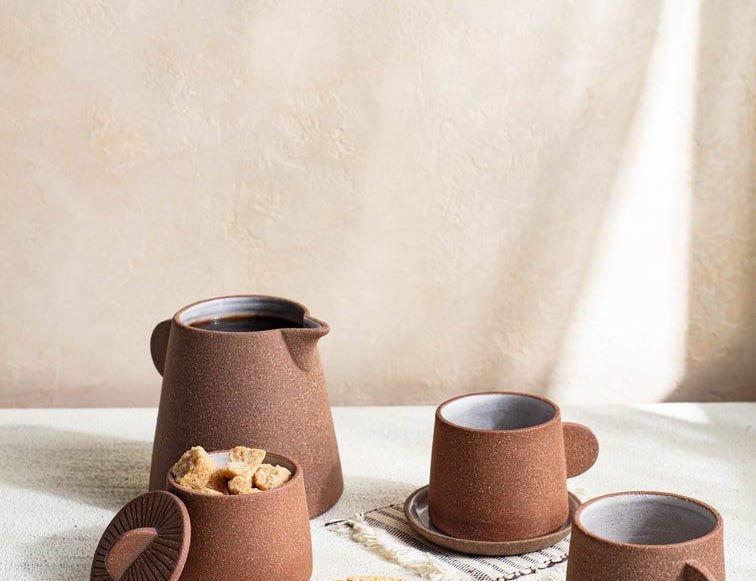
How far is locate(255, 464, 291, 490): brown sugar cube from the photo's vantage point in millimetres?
657

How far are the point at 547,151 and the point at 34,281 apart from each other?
1.76 ft

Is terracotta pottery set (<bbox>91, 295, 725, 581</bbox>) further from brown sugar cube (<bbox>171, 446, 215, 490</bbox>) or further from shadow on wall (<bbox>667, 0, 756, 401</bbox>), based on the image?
shadow on wall (<bbox>667, 0, 756, 401</bbox>)

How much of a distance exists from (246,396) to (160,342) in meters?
0.14

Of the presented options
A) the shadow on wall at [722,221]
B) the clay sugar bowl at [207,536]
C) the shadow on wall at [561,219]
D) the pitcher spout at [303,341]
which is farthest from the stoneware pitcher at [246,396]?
the shadow on wall at [722,221]

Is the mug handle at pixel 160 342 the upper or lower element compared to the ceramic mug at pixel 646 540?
upper

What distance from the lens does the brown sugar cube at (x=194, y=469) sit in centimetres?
66

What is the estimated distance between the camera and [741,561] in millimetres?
718

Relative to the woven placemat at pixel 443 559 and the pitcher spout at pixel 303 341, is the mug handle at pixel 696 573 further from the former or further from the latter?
the pitcher spout at pixel 303 341

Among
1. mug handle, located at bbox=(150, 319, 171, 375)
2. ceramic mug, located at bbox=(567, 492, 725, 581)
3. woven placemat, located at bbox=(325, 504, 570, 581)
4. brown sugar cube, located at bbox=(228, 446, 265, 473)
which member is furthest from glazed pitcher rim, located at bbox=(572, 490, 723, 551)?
mug handle, located at bbox=(150, 319, 171, 375)

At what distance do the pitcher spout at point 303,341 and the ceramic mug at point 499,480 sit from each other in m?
0.10

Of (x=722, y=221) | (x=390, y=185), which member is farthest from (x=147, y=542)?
(x=722, y=221)

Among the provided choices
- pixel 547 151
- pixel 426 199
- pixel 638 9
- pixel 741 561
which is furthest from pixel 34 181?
pixel 741 561

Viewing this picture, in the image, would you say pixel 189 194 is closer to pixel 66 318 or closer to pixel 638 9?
pixel 66 318

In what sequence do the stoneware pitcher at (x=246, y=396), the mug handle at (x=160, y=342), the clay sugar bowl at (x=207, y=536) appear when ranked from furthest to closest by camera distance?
the mug handle at (x=160, y=342), the stoneware pitcher at (x=246, y=396), the clay sugar bowl at (x=207, y=536)
